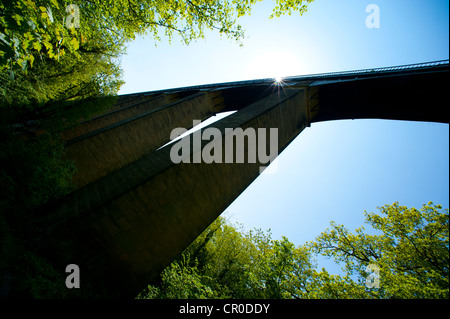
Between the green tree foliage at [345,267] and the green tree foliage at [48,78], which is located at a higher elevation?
the green tree foliage at [48,78]

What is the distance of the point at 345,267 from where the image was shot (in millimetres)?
10773

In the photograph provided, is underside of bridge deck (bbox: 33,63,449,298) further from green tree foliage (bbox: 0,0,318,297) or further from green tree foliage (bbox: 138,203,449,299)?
green tree foliage (bbox: 138,203,449,299)

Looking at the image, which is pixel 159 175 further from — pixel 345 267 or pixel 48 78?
pixel 345 267

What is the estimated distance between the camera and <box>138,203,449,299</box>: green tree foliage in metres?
7.86

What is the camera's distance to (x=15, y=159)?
2.80m

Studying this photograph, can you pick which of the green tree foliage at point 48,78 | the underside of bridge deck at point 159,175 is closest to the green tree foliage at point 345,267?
the green tree foliage at point 48,78

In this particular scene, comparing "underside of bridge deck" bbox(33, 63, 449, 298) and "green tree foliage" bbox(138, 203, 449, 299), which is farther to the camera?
"green tree foliage" bbox(138, 203, 449, 299)

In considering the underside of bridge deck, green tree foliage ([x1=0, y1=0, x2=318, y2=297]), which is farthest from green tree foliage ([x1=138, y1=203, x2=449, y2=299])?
the underside of bridge deck

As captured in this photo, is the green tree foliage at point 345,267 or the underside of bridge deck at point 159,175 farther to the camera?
the green tree foliage at point 345,267

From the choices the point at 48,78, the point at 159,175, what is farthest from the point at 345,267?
the point at 48,78

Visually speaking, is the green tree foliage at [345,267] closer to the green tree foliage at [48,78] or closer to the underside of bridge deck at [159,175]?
the green tree foliage at [48,78]

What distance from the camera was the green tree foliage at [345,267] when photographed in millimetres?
7863
